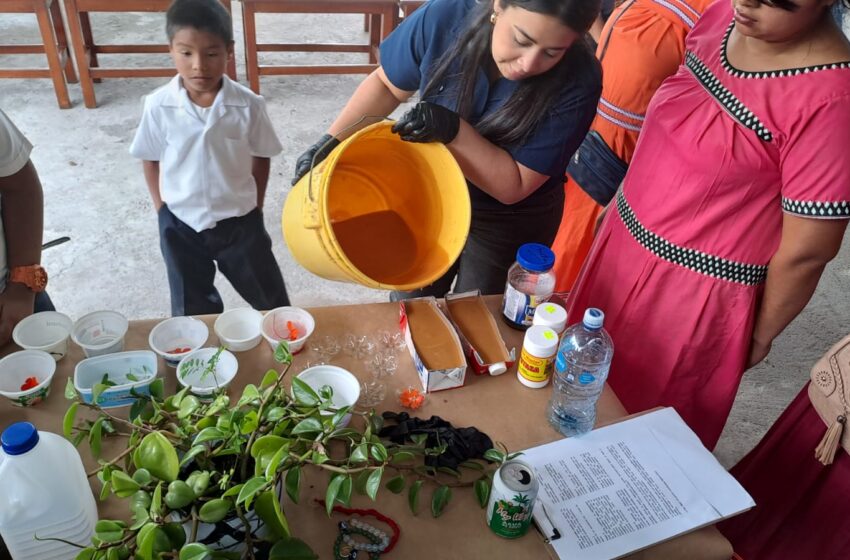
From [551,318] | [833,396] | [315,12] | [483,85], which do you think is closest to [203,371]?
[551,318]

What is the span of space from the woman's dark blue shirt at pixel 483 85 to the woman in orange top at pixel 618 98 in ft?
1.57

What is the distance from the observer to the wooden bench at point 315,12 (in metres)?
3.26

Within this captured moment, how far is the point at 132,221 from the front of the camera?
2650mm

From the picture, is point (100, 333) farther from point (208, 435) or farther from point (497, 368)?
point (497, 368)

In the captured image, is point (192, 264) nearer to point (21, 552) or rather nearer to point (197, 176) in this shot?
point (197, 176)

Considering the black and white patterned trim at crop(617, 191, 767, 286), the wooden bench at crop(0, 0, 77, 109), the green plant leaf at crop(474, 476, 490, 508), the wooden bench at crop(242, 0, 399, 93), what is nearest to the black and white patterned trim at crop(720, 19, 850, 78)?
the black and white patterned trim at crop(617, 191, 767, 286)

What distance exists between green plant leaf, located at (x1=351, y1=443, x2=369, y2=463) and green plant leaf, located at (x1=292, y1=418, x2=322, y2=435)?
0.18 feet

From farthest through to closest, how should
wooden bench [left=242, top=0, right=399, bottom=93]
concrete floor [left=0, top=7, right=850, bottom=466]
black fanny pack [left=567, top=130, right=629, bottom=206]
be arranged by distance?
wooden bench [left=242, top=0, right=399, bottom=93] → concrete floor [left=0, top=7, right=850, bottom=466] → black fanny pack [left=567, top=130, right=629, bottom=206]

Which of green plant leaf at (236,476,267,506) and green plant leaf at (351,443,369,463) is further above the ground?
green plant leaf at (236,476,267,506)

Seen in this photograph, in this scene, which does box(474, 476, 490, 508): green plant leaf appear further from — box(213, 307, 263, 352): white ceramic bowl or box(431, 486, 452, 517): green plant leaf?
box(213, 307, 263, 352): white ceramic bowl

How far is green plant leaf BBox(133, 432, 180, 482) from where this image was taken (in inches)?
27.6

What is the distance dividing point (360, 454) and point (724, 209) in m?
0.81

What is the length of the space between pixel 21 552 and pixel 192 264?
110 cm

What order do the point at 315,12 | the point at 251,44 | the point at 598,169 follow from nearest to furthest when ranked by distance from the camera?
the point at 598,169
the point at 315,12
the point at 251,44
